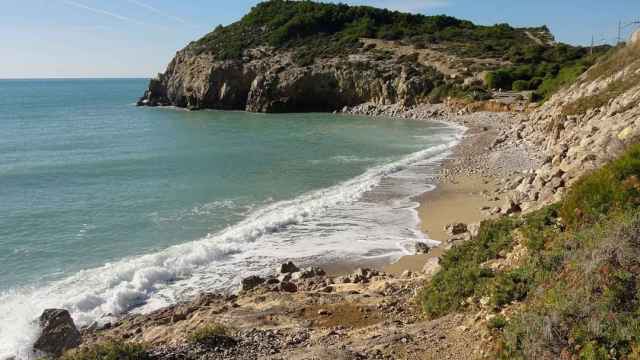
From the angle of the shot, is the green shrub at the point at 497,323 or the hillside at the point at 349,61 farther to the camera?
the hillside at the point at 349,61

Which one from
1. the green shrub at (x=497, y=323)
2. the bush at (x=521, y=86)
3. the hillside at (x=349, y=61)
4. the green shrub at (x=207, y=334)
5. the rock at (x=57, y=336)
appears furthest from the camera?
the hillside at (x=349, y=61)

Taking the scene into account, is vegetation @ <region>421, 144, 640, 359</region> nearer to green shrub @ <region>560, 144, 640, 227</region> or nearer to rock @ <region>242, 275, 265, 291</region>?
green shrub @ <region>560, 144, 640, 227</region>

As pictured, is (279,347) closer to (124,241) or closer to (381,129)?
(124,241)

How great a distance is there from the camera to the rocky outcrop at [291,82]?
7019cm

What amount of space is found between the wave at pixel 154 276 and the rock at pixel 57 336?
0.76 metres

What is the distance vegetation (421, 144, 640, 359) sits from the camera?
6641mm

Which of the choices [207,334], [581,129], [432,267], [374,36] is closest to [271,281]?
[432,267]

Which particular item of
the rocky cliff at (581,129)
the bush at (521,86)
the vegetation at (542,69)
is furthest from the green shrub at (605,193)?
the bush at (521,86)

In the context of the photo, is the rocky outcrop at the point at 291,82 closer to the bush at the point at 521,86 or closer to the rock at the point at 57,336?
the bush at the point at 521,86

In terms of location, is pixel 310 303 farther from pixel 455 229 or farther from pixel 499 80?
pixel 499 80

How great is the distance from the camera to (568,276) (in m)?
8.05

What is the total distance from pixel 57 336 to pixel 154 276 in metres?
4.24

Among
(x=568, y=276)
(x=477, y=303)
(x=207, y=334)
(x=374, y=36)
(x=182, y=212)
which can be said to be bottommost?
(x=182, y=212)

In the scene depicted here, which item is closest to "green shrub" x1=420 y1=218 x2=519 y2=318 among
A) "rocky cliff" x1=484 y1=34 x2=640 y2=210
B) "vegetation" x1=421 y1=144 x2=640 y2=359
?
"vegetation" x1=421 y1=144 x2=640 y2=359
